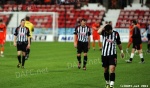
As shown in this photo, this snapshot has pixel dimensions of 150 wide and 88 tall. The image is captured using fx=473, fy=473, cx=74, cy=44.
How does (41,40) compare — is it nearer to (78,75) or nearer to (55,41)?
(55,41)

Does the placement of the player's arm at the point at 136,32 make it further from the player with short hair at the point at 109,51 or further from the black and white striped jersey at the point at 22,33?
the player with short hair at the point at 109,51

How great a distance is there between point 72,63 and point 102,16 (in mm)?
26463

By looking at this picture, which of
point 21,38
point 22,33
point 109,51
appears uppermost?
point 109,51

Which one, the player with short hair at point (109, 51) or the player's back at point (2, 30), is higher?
the player with short hair at point (109, 51)

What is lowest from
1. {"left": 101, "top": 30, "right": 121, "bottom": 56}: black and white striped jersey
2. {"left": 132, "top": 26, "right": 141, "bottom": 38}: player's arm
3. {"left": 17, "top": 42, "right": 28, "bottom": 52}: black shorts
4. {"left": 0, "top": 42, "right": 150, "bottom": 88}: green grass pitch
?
{"left": 0, "top": 42, "right": 150, "bottom": 88}: green grass pitch

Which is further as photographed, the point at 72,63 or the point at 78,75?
the point at 72,63

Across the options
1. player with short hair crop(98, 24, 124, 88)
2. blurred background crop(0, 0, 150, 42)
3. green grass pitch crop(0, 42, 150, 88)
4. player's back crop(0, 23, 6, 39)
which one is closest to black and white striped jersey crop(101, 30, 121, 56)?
player with short hair crop(98, 24, 124, 88)

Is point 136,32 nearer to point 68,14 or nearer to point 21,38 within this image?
point 21,38

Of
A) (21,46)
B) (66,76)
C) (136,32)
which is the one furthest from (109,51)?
(136,32)

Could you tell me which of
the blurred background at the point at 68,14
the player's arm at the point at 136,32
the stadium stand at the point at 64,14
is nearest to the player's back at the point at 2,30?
A: the player's arm at the point at 136,32

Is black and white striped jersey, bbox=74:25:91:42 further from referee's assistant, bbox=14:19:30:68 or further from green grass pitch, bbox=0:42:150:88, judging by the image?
referee's assistant, bbox=14:19:30:68

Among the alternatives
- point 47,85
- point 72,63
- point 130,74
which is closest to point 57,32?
point 72,63

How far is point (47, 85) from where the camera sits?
15.6m

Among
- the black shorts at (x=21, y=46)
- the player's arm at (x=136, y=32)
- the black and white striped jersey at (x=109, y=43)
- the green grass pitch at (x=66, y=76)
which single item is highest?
the black and white striped jersey at (x=109, y=43)
